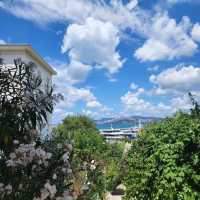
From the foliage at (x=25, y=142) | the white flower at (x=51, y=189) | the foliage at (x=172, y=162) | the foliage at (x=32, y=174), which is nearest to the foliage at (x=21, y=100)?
the foliage at (x=25, y=142)

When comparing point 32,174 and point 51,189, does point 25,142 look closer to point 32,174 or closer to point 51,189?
point 32,174

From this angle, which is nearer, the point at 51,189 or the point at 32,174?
the point at 51,189

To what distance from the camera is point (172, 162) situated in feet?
18.7

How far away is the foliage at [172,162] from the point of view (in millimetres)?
5664

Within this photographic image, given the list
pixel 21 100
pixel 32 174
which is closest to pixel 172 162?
pixel 32 174

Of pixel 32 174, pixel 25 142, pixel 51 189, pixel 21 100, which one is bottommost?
pixel 51 189

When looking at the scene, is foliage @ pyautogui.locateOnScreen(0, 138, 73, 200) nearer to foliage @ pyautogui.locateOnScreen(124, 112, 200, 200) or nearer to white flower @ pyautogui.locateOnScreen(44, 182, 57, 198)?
white flower @ pyautogui.locateOnScreen(44, 182, 57, 198)

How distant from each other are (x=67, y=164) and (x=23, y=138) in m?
0.44

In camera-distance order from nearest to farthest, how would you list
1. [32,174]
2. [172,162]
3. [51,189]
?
1. [51,189]
2. [32,174]
3. [172,162]

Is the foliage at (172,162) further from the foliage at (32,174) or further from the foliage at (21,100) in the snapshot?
the foliage at (21,100)

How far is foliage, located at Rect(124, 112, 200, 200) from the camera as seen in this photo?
223 inches

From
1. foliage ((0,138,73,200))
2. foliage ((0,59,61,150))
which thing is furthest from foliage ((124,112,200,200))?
foliage ((0,59,61,150))

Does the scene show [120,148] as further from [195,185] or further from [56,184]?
[56,184]

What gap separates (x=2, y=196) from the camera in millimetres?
3486
